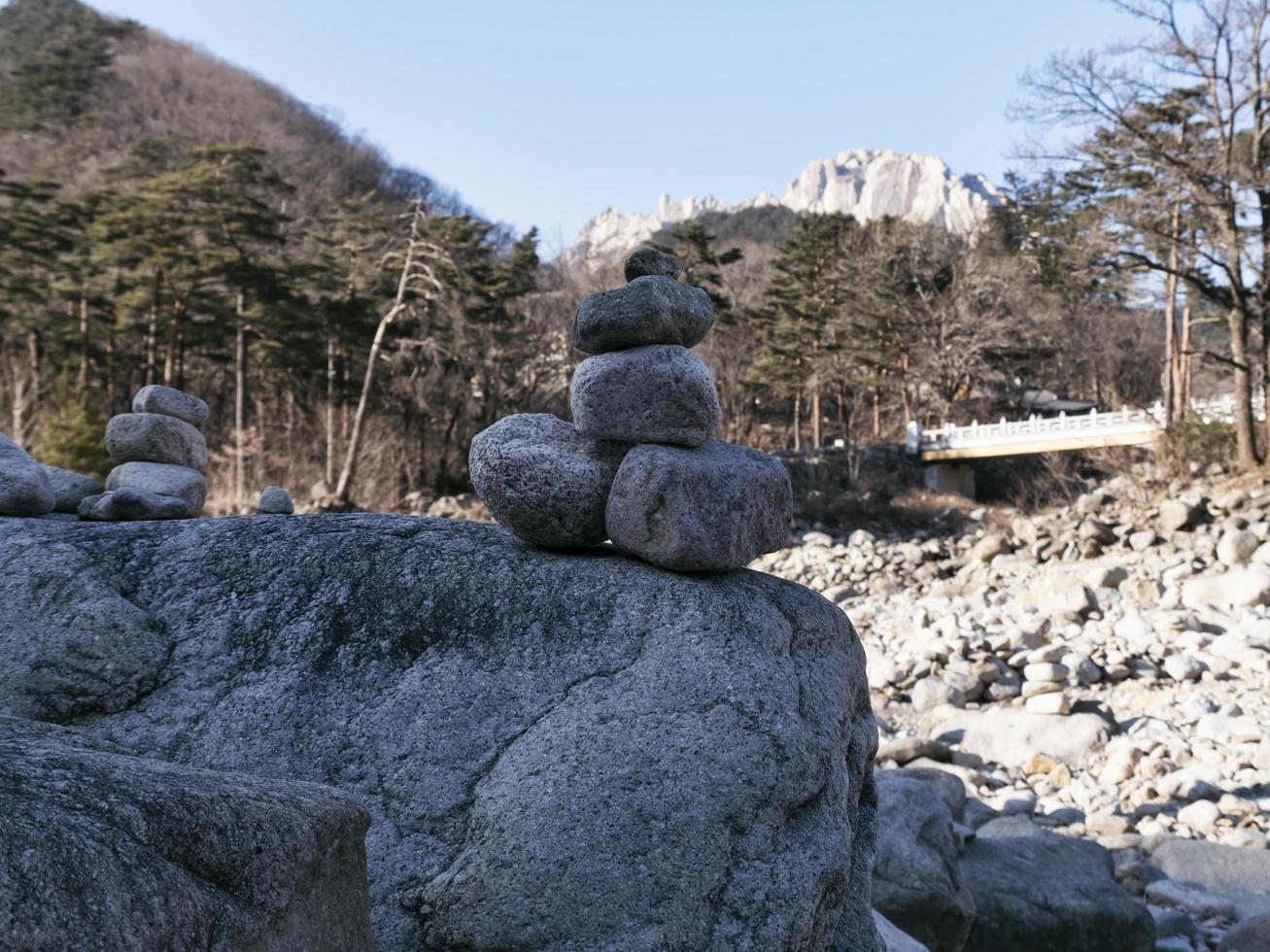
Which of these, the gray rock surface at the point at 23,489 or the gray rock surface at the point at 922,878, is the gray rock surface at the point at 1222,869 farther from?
the gray rock surface at the point at 23,489

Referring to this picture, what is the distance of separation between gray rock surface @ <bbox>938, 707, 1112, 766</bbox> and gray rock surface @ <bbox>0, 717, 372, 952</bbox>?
915 cm

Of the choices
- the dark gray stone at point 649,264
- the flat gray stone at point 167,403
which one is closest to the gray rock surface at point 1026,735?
the dark gray stone at point 649,264

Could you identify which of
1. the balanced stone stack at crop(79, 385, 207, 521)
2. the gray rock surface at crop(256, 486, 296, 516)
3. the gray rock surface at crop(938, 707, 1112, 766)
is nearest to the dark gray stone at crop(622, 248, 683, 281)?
the gray rock surface at crop(256, 486, 296, 516)

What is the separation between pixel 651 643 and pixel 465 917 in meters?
1.20

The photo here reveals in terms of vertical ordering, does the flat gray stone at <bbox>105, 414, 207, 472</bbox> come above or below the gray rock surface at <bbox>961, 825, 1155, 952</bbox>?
above

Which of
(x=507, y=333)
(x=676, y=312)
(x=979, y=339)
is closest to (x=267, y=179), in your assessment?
(x=507, y=333)

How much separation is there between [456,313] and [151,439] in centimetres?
2241

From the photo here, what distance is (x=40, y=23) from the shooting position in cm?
6244

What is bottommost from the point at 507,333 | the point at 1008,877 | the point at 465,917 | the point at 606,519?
the point at 1008,877

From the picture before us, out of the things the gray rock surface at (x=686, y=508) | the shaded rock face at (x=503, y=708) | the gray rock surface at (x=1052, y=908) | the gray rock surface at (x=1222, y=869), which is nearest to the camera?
the shaded rock face at (x=503, y=708)

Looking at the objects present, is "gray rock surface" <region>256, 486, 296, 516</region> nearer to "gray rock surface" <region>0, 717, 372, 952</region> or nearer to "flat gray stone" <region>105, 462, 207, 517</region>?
"flat gray stone" <region>105, 462, 207, 517</region>

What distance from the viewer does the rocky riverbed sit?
784cm

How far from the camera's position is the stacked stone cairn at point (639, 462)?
13.8 ft

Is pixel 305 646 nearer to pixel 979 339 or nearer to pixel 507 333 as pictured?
pixel 507 333
